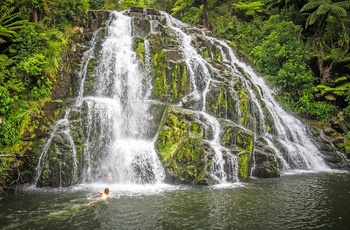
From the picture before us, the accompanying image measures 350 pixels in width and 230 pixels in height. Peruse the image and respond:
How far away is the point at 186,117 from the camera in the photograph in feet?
48.8

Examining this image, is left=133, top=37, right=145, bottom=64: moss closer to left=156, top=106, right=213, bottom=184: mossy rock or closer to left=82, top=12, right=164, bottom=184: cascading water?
left=82, top=12, right=164, bottom=184: cascading water

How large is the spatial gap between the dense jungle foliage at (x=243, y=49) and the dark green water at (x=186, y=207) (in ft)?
10.0

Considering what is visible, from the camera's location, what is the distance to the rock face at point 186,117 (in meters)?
13.1

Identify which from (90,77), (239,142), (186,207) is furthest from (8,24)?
(239,142)

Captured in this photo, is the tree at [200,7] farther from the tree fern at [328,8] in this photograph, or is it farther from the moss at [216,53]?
the tree fern at [328,8]

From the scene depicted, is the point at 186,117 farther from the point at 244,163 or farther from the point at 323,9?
the point at 323,9

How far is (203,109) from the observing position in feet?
55.4

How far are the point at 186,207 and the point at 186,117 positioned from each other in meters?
6.20

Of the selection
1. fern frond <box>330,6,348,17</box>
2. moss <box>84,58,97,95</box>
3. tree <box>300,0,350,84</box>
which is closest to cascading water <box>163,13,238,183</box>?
moss <box>84,58,97,95</box>

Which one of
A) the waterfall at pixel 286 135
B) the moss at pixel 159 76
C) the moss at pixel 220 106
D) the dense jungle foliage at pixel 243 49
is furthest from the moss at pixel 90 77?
the waterfall at pixel 286 135

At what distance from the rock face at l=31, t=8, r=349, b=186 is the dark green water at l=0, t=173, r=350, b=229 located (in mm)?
1355

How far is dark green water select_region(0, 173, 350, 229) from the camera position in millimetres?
8125

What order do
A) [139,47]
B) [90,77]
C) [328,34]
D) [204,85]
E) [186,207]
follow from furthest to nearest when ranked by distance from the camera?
1. [328,34]
2. [139,47]
3. [204,85]
4. [90,77]
5. [186,207]

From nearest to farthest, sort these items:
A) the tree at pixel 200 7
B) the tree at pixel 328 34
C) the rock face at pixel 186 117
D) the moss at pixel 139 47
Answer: the rock face at pixel 186 117 → the moss at pixel 139 47 → the tree at pixel 328 34 → the tree at pixel 200 7
